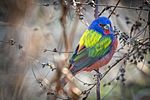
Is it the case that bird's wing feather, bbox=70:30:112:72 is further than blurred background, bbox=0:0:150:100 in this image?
No

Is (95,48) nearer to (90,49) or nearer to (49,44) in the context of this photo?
(90,49)

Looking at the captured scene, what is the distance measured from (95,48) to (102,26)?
4cm

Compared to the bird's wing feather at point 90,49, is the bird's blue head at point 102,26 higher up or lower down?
higher up

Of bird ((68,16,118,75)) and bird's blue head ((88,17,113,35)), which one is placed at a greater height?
bird's blue head ((88,17,113,35))

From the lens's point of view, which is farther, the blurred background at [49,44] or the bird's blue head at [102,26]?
the blurred background at [49,44]

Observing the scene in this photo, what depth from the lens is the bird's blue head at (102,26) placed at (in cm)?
62

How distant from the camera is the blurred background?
80 cm

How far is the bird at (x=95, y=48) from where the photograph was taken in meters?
0.63

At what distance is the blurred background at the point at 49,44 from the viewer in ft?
2.64

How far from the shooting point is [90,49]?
647mm

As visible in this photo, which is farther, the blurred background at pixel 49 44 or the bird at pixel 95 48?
the blurred background at pixel 49 44

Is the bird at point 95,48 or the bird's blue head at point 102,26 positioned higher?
the bird's blue head at point 102,26

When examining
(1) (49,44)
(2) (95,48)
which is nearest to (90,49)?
→ (2) (95,48)

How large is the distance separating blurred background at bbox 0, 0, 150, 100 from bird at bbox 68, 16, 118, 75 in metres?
0.04
